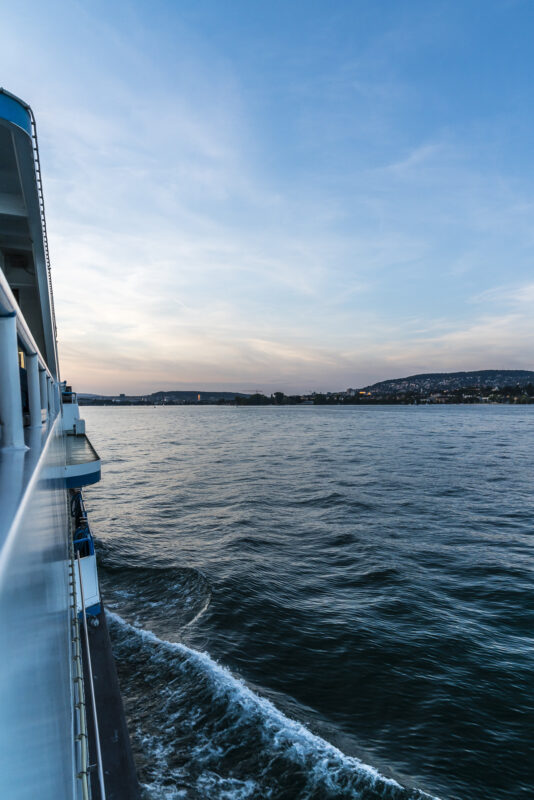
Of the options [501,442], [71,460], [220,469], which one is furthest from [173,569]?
[501,442]

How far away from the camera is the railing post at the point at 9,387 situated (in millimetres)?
2488

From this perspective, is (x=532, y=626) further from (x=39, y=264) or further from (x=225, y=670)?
(x=39, y=264)

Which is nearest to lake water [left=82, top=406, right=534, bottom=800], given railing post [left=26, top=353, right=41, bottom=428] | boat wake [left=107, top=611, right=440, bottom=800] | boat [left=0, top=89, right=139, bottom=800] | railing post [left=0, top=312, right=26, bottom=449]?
boat wake [left=107, top=611, right=440, bottom=800]

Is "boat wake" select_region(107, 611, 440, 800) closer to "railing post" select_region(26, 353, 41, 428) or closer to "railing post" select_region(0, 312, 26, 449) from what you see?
"railing post" select_region(26, 353, 41, 428)

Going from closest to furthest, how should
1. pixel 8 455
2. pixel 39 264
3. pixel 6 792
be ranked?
pixel 6 792, pixel 8 455, pixel 39 264

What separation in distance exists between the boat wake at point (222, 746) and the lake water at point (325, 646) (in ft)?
0.08

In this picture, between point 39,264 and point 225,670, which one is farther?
point 39,264

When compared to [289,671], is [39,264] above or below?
above

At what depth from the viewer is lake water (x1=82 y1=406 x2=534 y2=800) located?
536cm

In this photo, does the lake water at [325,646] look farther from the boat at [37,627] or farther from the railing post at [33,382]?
the railing post at [33,382]

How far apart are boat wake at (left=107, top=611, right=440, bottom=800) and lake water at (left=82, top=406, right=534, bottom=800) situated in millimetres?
23

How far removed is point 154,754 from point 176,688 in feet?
4.13

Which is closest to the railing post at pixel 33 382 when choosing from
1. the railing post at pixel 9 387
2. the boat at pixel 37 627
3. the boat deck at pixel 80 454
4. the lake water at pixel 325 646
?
the boat at pixel 37 627

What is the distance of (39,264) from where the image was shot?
11477mm
